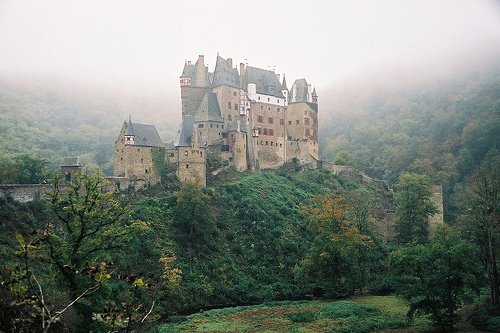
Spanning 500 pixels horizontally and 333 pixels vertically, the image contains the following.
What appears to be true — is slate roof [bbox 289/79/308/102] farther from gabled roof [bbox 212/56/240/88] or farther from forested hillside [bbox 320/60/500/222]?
forested hillside [bbox 320/60/500/222]

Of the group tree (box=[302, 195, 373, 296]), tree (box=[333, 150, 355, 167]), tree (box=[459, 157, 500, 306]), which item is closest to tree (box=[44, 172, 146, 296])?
tree (box=[302, 195, 373, 296])

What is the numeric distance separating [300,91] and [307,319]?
4307cm

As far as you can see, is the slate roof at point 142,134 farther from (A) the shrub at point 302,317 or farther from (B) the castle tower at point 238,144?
(A) the shrub at point 302,317

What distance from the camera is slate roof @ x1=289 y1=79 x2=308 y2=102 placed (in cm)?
6862

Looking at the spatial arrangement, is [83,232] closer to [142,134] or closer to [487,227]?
[487,227]

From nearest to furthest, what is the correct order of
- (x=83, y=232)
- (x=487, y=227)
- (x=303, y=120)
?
(x=83, y=232) < (x=487, y=227) < (x=303, y=120)

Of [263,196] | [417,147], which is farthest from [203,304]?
[417,147]

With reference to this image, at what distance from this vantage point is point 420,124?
93188 millimetres

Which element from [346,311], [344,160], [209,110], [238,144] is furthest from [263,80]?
[346,311]

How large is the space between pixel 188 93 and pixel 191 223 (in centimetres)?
2356

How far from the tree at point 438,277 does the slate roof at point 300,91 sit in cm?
4249

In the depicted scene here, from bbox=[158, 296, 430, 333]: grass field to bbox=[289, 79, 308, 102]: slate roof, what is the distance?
37298 millimetres

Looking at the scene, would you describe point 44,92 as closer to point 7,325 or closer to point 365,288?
point 365,288

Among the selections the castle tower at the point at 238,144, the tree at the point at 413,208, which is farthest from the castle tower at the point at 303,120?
the tree at the point at 413,208
